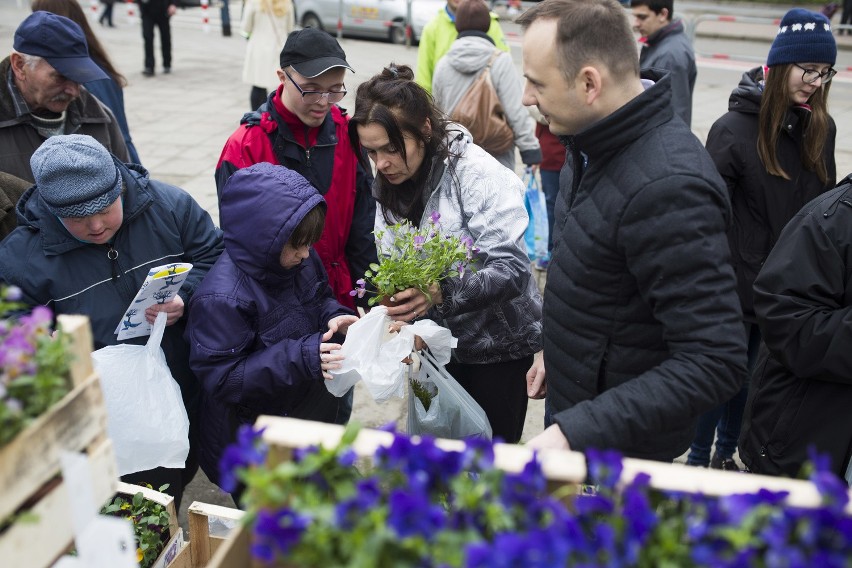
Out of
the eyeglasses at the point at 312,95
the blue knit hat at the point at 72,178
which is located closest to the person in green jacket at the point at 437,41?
the eyeglasses at the point at 312,95

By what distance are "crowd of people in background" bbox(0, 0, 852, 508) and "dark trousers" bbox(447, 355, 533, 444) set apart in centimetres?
1

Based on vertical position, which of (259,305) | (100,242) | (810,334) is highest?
(810,334)

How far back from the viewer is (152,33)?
1147cm

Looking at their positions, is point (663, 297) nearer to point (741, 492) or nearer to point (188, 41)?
point (741, 492)

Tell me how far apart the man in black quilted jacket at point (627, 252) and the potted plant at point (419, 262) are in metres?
0.46

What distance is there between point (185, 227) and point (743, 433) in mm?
2019

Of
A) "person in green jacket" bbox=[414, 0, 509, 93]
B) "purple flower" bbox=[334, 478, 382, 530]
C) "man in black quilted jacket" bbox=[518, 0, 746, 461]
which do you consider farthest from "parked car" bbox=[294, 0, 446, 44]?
"purple flower" bbox=[334, 478, 382, 530]

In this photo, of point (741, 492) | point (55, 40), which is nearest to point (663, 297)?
point (741, 492)

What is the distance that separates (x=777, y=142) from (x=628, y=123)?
1.84 m

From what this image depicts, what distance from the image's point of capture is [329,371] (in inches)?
93.9

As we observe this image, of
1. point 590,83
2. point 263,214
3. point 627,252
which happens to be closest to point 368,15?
point 263,214

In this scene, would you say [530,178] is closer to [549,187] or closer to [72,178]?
[549,187]

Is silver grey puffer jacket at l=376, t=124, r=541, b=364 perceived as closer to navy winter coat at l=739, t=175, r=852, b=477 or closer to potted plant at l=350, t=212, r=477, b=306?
potted plant at l=350, t=212, r=477, b=306

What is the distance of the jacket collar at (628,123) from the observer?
1.70 m
